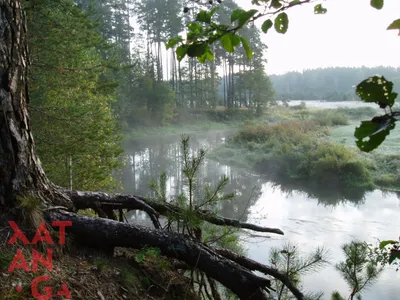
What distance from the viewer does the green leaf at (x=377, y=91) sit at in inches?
19.6

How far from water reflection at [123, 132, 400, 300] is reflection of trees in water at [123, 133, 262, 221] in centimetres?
3

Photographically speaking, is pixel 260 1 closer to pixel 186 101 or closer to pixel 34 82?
pixel 34 82

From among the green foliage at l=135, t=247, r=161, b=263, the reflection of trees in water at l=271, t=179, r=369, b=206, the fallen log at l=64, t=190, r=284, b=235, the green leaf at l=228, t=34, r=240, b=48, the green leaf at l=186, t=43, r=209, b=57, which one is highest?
the green leaf at l=228, t=34, r=240, b=48

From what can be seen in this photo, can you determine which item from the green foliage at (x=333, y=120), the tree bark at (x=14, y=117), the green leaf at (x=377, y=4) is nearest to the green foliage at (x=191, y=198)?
the tree bark at (x=14, y=117)

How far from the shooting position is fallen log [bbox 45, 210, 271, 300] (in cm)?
223

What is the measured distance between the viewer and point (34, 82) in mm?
7348

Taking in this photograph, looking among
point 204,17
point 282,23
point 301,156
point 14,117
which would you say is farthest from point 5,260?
point 301,156

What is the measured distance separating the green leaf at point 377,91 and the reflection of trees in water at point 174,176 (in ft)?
26.7

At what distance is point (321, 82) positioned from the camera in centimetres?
2859

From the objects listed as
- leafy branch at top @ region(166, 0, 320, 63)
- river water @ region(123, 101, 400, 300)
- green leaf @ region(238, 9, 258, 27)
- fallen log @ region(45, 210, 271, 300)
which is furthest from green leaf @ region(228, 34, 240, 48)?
river water @ region(123, 101, 400, 300)

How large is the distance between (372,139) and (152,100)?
32.8 meters

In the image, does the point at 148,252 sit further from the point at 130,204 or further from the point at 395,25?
the point at 395,25

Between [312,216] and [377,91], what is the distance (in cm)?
995

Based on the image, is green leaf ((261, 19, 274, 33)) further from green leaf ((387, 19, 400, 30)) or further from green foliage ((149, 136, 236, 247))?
green foliage ((149, 136, 236, 247))
